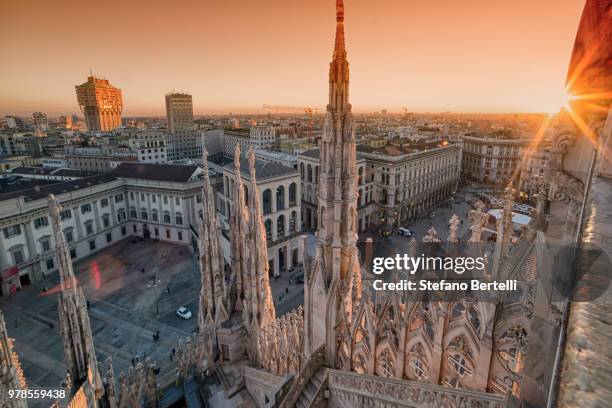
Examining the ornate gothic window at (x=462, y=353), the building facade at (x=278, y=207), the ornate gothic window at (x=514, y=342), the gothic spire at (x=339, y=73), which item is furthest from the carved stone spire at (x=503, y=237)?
the building facade at (x=278, y=207)

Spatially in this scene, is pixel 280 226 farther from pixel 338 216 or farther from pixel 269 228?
pixel 338 216

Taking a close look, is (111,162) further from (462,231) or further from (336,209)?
(336,209)

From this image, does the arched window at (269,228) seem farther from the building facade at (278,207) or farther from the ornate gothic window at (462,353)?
the ornate gothic window at (462,353)

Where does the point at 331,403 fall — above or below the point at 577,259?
below

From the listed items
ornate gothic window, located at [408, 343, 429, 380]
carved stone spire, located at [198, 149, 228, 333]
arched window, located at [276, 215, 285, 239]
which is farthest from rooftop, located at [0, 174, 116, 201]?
ornate gothic window, located at [408, 343, 429, 380]

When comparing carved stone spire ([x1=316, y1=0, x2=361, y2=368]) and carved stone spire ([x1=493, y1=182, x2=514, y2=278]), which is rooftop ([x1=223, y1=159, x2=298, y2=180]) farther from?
carved stone spire ([x1=493, y1=182, x2=514, y2=278])

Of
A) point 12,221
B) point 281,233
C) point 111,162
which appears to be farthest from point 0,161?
point 281,233
